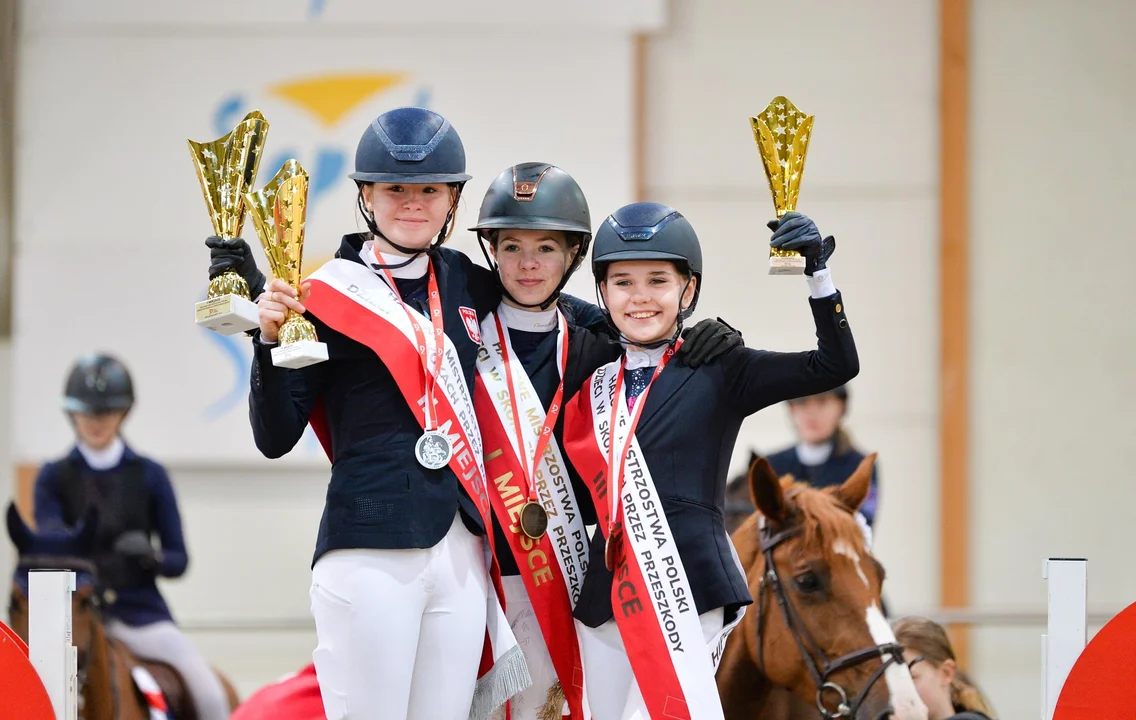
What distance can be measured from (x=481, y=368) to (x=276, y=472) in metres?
4.32

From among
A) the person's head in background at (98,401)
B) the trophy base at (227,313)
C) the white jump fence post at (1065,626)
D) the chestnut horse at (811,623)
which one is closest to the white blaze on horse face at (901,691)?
the chestnut horse at (811,623)

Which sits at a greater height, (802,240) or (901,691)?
(802,240)

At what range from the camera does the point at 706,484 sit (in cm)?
264

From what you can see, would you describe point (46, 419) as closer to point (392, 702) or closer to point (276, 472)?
point (276, 472)

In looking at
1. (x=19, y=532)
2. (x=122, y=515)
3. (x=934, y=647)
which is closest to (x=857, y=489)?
(x=934, y=647)

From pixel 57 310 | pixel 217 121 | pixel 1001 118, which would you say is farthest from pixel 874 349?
pixel 57 310

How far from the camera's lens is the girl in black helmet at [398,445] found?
247 centimetres

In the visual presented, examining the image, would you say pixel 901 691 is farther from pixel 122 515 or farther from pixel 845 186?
pixel 845 186

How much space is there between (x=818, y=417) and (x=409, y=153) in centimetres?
300

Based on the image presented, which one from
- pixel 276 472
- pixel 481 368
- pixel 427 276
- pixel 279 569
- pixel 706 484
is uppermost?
pixel 427 276

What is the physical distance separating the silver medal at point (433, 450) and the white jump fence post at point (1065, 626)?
4.06 ft

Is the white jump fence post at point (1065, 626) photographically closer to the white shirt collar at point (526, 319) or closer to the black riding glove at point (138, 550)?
the white shirt collar at point (526, 319)

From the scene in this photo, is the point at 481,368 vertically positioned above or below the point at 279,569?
above

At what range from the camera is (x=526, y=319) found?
9.37 feet
